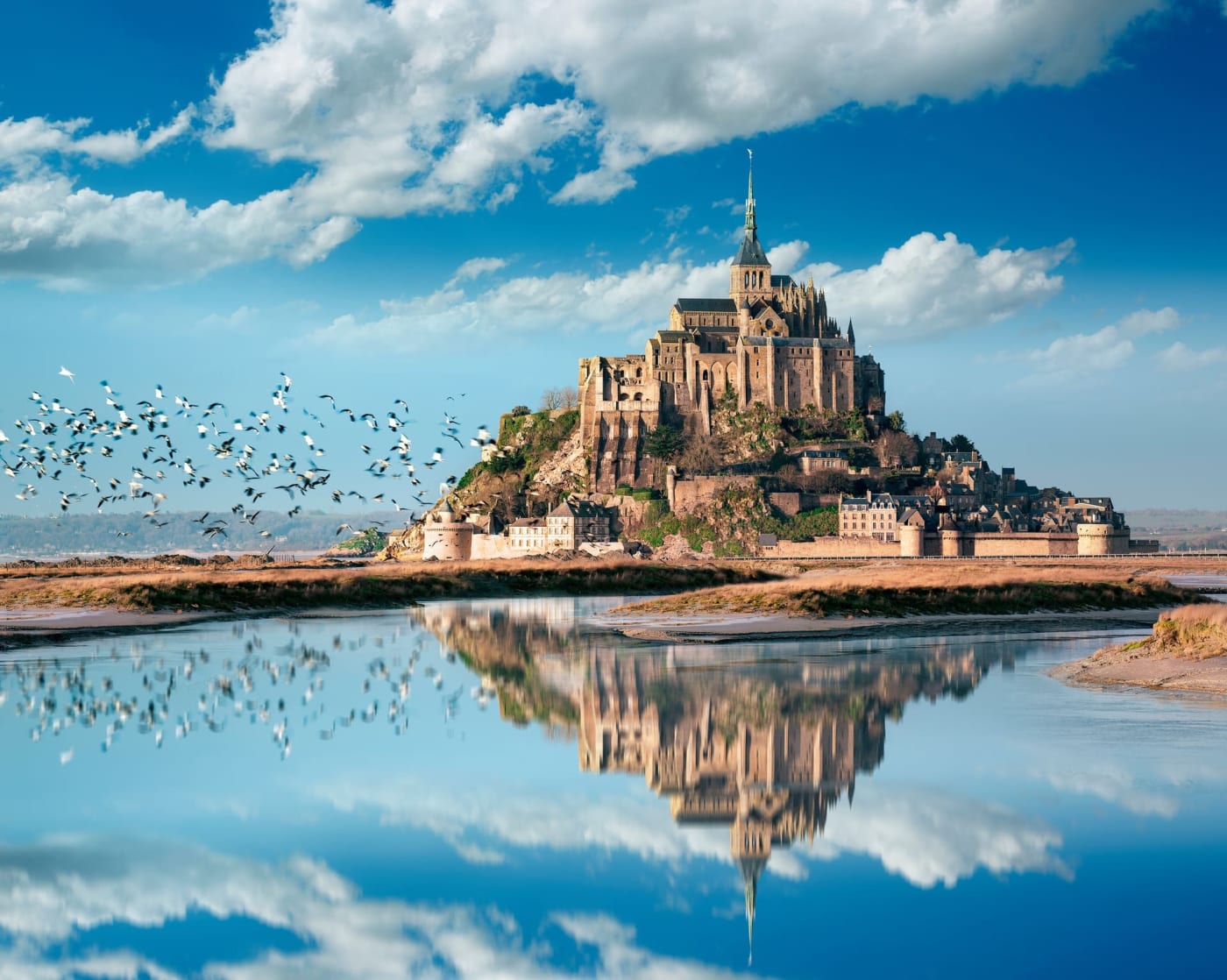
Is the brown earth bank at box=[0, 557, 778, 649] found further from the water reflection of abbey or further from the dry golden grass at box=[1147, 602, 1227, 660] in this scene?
the dry golden grass at box=[1147, 602, 1227, 660]

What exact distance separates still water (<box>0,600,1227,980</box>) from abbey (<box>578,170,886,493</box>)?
7182cm

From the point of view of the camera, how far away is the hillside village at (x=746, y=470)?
276 feet

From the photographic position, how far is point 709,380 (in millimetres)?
97438

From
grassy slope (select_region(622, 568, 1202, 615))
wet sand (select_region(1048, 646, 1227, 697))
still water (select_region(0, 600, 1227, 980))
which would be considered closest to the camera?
still water (select_region(0, 600, 1227, 980))

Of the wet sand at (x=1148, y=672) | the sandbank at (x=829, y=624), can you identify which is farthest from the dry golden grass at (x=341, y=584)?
the wet sand at (x=1148, y=672)

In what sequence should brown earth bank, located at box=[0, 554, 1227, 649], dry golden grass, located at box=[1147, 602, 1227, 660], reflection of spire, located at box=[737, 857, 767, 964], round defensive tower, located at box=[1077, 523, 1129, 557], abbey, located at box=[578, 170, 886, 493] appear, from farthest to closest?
abbey, located at box=[578, 170, 886, 493]
round defensive tower, located at box=[1077, 523, 1129, 557]
brown earth bank, located at box=[0, 554, 1227, 649]
dry golden grass, located at box=[1147, 602, 1227, 660]
reflection of spire, located at box=[737, 857, 767, 964]

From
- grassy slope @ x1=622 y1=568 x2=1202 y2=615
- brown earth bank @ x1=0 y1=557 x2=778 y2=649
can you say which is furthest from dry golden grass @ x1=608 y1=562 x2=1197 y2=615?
brown earth bank @ x1=0 y1=557 x2=778 y2=649

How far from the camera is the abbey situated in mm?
96250

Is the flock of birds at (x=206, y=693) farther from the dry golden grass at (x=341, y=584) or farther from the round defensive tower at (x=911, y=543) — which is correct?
the round defensive tower at (x=911, y=543)

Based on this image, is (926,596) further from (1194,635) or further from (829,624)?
(1194,635)

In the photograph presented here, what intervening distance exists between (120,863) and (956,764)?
9246 mm

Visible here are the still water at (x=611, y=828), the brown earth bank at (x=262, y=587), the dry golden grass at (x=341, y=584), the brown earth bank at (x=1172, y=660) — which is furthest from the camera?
the dry golden grass at (x=341, y=584)

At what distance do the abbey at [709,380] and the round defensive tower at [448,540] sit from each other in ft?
37.7

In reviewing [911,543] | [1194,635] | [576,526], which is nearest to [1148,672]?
[1194,635]
